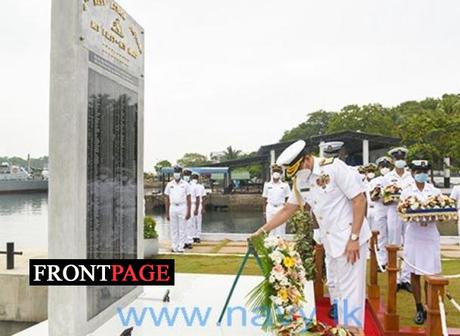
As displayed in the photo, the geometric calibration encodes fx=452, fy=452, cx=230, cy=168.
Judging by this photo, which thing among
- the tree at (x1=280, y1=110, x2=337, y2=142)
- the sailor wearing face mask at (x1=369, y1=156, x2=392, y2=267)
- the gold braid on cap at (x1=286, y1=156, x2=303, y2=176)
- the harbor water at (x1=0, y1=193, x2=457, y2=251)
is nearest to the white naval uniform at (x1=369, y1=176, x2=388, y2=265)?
the sailor wearing face mask at (x1=369, y1=156, x2=392, y2=267)

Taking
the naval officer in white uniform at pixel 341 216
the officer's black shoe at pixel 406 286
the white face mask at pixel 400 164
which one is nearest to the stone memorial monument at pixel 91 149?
the naval officer in white uniform at pixel 341 216

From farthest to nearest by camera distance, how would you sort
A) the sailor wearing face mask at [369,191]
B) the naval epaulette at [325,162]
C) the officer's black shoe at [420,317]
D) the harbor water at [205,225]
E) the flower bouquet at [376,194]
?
the harbor water at [205,225]
the sailor wearing face mask at [369,191]
the flower bouquet at [376,194]
the officer's black shoe at [420,317]
the naval epaulette at [325,162]

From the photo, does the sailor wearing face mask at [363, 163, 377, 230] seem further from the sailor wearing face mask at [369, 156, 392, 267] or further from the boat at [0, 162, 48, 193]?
the boat at [0, 162, 48, 193]

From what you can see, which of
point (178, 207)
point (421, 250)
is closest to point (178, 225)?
point (178, 207)

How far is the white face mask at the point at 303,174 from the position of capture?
348 centimetres

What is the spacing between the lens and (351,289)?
3393mm

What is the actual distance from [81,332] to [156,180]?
54.0 metres

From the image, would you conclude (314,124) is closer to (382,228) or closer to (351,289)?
(382,228)

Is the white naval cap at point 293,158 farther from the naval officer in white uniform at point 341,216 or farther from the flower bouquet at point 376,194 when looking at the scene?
the flower bouquet at point 376,194

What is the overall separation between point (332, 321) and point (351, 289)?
1059 mm

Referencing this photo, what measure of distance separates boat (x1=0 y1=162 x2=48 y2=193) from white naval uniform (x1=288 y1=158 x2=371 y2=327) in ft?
197

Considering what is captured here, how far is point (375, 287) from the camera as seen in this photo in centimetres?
508

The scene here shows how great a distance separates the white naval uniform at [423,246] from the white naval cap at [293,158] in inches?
70.5

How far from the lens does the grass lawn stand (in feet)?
15.4
